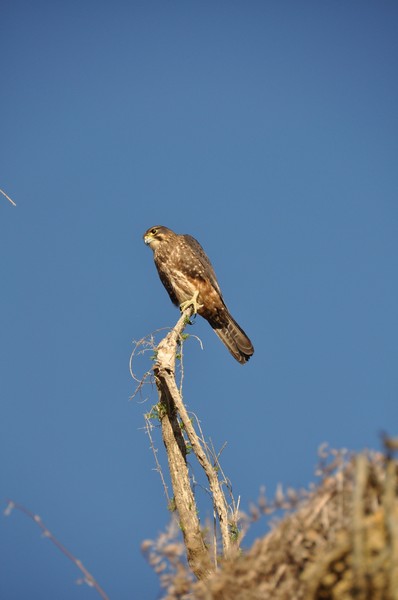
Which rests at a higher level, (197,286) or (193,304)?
(197,286)

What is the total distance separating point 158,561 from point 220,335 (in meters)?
5.71

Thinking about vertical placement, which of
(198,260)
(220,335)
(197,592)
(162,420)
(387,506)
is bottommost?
(197,592)

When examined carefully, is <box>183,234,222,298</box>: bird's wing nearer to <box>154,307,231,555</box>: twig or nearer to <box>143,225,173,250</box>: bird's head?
<box>143,225,173,250</box>: bird's head

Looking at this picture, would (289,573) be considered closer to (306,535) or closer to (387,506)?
(306,535)

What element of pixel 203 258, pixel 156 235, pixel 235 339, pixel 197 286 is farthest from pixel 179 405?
pixel 156 235

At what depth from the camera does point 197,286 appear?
7672 mm

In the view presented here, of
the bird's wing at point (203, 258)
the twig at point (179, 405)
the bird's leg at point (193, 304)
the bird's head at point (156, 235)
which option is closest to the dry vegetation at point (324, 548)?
the twig at point (179, 405)

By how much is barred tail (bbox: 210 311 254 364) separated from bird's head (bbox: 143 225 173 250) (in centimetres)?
129

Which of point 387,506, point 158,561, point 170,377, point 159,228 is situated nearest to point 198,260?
point 159,228

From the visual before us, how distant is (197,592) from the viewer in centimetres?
186

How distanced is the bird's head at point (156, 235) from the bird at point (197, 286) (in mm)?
18

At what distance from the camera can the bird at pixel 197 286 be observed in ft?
24.7

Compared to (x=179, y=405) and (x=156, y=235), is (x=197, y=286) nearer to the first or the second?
(x=156, y=235)

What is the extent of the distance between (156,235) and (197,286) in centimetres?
99
